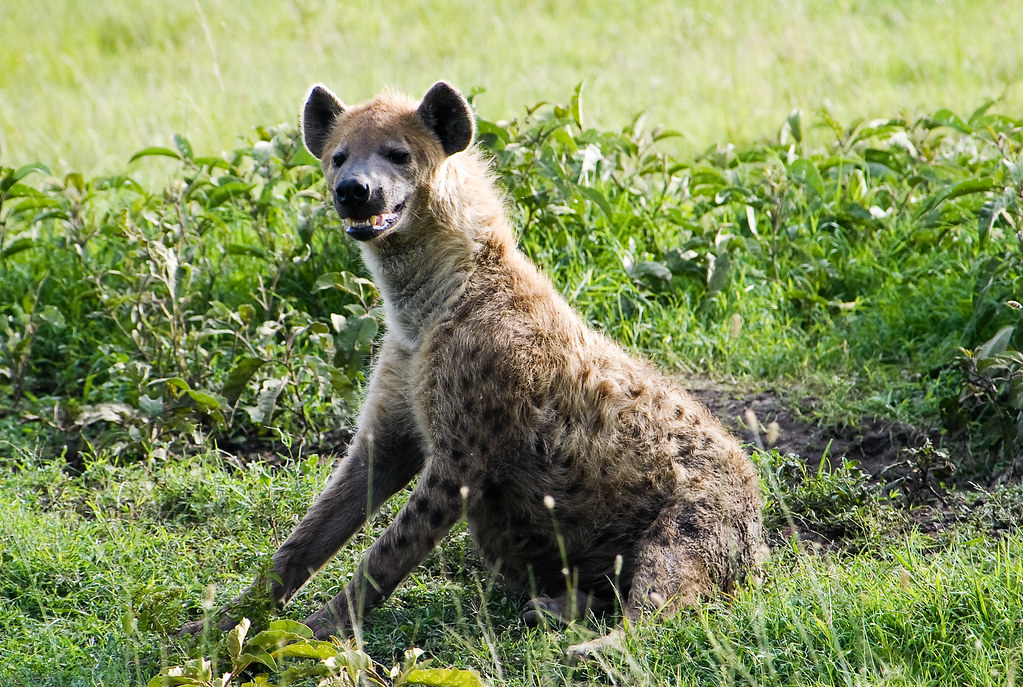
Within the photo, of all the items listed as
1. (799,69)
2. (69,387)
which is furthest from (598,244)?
(799,69)

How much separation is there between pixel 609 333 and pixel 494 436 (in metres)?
1.96

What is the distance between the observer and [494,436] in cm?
351

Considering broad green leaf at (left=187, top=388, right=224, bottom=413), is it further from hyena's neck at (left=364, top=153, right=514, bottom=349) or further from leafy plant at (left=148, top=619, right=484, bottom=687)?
leafy plant at (left=148, top=619, right=484, bottom=687)

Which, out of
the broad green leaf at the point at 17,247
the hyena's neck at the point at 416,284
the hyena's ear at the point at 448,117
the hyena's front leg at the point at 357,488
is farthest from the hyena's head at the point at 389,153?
the broad green leaf at the point at 17,247

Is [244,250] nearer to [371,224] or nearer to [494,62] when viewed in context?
[371,224]

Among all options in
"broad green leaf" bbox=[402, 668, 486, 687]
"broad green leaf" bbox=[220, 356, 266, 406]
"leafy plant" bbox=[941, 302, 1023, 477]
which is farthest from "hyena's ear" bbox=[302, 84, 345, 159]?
"leafy plant" bbox=[941, 302, 1023, 477]

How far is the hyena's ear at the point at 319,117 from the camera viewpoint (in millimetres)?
4066

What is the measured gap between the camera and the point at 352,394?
4.71 m

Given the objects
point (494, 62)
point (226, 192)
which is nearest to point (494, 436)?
point (226, 192)

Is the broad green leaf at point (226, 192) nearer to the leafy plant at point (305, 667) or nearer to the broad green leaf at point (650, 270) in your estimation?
the broad green leaf at point (650, 270)

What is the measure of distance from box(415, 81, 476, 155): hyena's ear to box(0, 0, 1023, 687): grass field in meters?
1.16

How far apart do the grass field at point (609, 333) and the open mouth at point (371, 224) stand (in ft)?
3.74

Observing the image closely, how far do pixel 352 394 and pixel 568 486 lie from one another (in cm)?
142

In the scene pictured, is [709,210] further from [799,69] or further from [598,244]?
[799,69]
